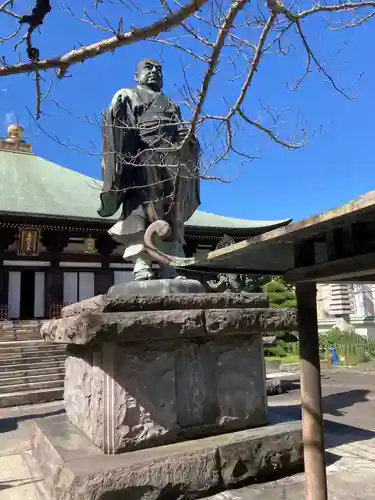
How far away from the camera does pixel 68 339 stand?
3400 mm

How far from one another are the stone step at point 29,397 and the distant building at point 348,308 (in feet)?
54.9

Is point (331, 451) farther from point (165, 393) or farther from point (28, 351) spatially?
point (28, 351)

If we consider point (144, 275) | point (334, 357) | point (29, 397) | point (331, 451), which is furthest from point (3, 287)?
point (331, 451)

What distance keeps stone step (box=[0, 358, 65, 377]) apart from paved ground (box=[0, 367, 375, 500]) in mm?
2339

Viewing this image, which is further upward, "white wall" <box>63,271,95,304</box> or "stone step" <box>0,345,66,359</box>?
"white wall" <box>63,271,95,304</box>

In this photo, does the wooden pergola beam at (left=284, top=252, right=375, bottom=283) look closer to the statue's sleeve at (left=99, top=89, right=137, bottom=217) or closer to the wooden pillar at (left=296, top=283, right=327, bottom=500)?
the wooden pillar at (left=296, top=283, right=327, bottom=500)

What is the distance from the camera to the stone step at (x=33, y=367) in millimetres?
10047

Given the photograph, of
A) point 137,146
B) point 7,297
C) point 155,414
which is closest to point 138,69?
point 137,146

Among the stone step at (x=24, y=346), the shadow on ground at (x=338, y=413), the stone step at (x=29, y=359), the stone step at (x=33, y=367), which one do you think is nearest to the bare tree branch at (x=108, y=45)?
the shadow on ground at (x=338, y=413)

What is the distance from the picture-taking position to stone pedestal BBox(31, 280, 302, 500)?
9.44ft

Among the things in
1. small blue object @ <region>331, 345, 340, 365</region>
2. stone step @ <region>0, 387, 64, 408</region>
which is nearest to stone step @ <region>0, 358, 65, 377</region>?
stone step @ <region>0, 387, 64, 408</region>

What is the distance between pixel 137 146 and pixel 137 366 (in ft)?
7.26

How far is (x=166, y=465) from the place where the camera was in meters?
2.85

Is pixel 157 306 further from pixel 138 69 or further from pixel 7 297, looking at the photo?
pixel 7 297
